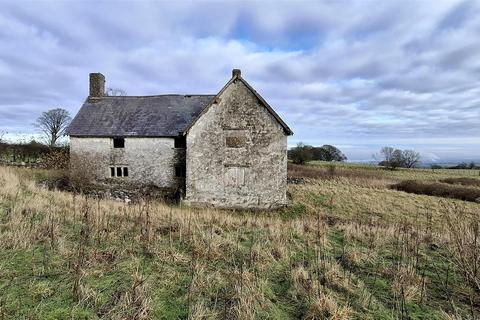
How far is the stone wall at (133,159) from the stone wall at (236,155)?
6.84 ft

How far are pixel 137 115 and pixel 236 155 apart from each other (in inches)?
355

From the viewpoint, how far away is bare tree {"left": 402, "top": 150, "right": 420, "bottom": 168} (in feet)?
202

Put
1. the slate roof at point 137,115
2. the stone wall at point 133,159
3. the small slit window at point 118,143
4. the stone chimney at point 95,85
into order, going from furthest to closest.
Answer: the stone chimney at point 95,85 → the small slit window at point 118,143 → the slate roof at point 137,115 → the stone wall at point 133,159

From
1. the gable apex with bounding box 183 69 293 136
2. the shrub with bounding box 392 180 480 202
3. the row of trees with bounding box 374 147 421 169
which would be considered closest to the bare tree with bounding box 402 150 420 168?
the row of trees with bounding box 374 147 421 169

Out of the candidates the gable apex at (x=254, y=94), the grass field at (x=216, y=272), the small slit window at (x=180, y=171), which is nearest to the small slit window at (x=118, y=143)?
the small slit window at (x=180, y=171)

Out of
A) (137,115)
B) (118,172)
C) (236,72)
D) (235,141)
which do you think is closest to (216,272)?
(235,141)

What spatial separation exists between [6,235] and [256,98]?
648 inches

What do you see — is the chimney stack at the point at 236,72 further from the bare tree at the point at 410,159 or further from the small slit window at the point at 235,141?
the bare tree at the point at 410,159

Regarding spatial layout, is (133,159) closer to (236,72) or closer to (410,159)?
(236,72)

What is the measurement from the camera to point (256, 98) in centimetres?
2067

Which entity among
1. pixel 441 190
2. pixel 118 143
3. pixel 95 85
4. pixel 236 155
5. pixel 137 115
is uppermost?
pixel 95 85

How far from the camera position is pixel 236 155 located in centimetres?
2083

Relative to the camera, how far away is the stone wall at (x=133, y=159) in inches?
877

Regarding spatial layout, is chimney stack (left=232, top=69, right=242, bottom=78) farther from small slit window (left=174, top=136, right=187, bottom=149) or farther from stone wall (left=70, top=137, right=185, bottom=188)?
stone wall (left=70, top=137, right=185, bottom=188)
